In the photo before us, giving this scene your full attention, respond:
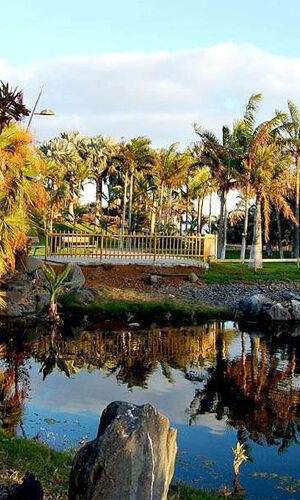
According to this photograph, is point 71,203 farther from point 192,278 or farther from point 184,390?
point 184,390

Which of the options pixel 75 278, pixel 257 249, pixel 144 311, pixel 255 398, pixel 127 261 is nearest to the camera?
pixel 255 398

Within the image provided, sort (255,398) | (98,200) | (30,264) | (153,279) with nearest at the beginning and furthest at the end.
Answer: (255,398), (30,264), (153,279), (98,200)

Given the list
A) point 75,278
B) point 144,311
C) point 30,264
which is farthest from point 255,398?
point 30,264

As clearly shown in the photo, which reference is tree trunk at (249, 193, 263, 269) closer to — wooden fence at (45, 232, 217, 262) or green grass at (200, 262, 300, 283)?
green grass at (200, 262, 300, 283)

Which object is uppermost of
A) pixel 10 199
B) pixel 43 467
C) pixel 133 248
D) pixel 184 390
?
pixel 10 199

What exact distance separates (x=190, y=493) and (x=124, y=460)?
3660 mm

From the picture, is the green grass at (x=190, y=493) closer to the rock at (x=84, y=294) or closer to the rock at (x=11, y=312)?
the rock at (x=11, y=312)

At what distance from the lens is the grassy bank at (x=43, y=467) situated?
7631mm

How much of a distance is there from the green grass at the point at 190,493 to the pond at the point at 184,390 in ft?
2.36

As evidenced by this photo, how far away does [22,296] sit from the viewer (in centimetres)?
2508

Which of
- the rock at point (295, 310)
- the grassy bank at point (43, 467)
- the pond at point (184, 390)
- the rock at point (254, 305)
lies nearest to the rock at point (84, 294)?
the pond at point (184, 390)

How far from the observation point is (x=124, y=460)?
18.3 ft

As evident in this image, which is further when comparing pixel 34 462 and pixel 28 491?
pixel 34 462

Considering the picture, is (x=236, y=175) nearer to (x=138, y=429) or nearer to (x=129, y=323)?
(x=129, y=323)
